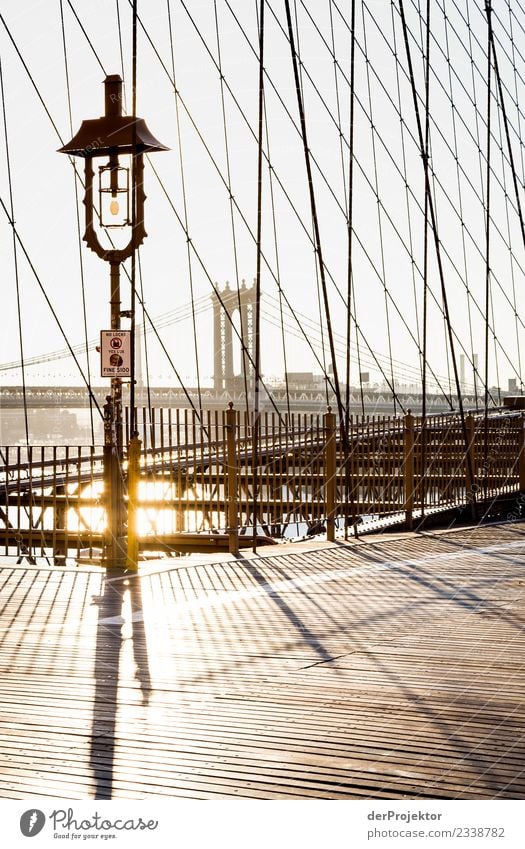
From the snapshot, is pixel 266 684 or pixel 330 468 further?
pixel 330 468

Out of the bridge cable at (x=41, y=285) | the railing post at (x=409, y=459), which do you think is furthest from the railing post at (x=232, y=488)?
the bridge cable at (x=41, y=285)

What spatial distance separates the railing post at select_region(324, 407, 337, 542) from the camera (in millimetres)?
8141

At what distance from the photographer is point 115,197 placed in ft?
24.1

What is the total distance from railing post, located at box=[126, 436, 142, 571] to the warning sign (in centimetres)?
50

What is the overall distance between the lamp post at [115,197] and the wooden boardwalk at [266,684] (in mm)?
615

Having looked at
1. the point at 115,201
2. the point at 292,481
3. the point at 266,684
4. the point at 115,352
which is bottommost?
the point at 266,684

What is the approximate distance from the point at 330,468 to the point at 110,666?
4.10 metres

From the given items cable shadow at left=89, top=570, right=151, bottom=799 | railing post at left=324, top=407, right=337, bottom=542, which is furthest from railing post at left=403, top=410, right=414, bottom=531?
cable shadow at left=89, top=570, right=151, bottom=799

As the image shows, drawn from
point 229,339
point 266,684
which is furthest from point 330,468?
point 229,339

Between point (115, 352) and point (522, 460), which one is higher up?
point (115, 352)

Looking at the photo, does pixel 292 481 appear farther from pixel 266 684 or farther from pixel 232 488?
pixel 266 684

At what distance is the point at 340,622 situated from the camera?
16.3 ft

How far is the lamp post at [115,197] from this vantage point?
22.4 feet

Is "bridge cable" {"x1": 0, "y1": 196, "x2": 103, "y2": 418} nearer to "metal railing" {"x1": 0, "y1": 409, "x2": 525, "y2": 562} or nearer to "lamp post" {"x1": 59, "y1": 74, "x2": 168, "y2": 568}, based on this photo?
"metal railing" {"x1": 0, "y1": 409, "x2": 525, "y2": 562}
